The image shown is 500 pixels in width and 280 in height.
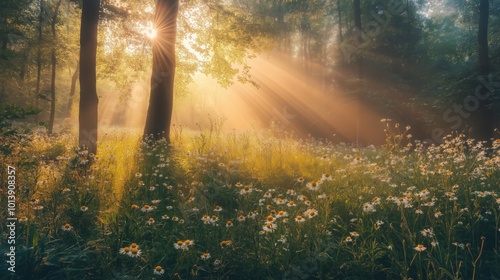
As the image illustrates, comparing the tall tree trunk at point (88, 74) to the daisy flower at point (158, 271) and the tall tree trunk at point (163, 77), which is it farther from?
the daisy flower at point (158, 271)

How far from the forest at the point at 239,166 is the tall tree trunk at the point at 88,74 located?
35mm

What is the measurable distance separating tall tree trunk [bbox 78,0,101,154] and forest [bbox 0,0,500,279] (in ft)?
0.11

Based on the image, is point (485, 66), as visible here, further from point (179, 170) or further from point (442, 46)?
point (442, 46)

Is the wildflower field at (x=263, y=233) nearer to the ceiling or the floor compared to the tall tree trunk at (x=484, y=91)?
nearer to the floor

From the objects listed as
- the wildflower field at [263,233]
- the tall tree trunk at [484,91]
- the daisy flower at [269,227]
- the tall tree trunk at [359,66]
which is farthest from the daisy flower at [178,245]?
the tall tree trunk at [359,66]

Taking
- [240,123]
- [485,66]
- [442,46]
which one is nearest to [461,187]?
[485,66]

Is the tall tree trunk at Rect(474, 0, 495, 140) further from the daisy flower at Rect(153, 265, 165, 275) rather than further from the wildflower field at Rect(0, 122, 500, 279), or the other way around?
the daisy flower at Rect(153, 265, 165, 275)

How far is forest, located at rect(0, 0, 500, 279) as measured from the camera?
9.83 ft

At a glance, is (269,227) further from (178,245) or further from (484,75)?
(484,75)

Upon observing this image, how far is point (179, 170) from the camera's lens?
6.54 metres

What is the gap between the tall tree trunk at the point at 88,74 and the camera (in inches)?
304

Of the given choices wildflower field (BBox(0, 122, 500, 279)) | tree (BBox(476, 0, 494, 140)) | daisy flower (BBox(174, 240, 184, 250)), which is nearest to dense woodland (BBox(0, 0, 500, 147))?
tree (BBox(476, 0, 494, 140))

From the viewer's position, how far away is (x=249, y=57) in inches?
516

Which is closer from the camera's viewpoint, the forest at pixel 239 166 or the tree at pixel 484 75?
the forest at pixel 239 166
